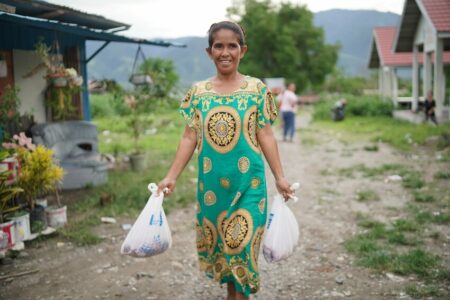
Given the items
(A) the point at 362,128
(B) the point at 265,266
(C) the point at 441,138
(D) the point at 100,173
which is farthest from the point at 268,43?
(B) the point at 265,266

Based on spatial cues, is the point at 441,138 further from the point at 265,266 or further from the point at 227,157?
the point at 227,157

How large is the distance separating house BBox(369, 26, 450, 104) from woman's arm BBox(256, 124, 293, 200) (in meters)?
19.7

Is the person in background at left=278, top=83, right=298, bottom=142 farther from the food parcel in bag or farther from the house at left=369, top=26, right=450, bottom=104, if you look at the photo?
the food parcel in bag

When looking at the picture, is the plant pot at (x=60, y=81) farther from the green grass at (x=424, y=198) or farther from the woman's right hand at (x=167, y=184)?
the green grass at (x=424, y=198)

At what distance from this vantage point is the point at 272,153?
294 centimetres

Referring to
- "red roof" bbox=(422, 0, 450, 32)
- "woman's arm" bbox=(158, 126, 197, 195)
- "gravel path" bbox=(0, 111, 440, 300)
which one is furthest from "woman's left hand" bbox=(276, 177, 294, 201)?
"red roof" bbox=(422, 0, 450, 32)

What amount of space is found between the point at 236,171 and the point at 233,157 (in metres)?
0.08

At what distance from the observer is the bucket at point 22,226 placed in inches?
195

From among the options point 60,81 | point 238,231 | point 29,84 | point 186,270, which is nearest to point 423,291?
point 238,231

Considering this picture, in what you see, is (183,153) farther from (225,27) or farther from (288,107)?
(288,107)

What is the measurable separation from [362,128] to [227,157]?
14.2m

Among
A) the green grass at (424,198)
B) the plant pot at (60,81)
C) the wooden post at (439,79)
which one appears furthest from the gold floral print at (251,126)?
the wooden post at (439,79)

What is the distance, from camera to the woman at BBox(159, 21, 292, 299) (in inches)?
111

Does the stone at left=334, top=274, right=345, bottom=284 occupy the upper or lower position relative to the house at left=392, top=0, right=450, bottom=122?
lower
